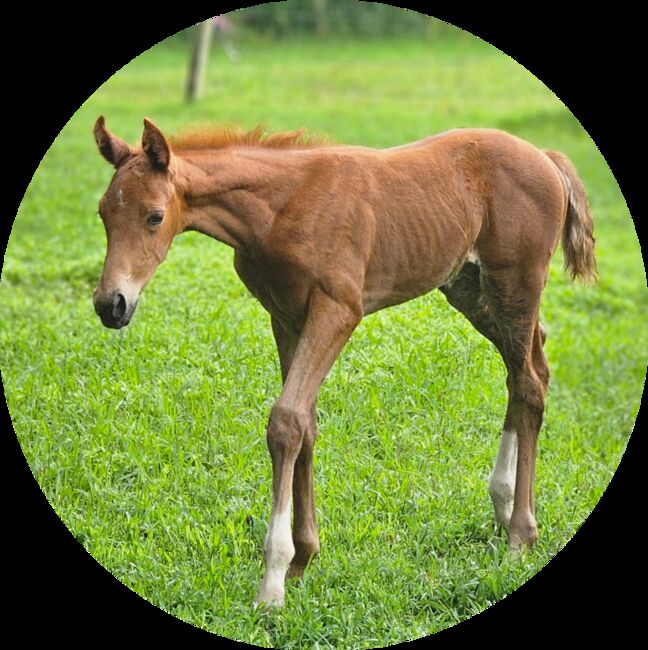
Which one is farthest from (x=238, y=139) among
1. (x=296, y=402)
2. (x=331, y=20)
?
(x=331, y=20)

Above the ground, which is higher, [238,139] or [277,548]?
[238,139]

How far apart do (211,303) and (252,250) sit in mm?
3155

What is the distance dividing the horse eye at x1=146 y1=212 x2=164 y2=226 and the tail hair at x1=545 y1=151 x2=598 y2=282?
2668 millimetres

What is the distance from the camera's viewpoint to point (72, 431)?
21.8ft

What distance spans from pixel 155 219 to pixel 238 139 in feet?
2.55

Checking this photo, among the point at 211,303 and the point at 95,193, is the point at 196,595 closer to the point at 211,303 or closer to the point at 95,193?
the point at 211,303

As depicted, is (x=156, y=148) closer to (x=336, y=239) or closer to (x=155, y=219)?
(x=155, y=219)

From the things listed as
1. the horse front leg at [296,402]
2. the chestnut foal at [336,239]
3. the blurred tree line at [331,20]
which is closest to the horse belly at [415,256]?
the chestnut foal at [336,239]

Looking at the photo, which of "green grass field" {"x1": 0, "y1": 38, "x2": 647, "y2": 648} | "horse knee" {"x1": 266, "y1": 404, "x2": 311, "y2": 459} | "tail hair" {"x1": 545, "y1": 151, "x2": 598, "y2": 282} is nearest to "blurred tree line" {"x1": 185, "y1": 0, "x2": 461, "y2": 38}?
"green grass field" {"x1": 0, "y1": 38, "x2": 647, "y2": 648}

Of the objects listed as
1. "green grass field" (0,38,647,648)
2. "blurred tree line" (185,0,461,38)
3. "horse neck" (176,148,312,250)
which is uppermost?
"blurred tree line" (185,0,461,38)

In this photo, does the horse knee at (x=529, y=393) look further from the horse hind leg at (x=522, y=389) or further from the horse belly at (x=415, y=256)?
the horse belly at (x=415, y=256)

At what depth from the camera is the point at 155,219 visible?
482cm

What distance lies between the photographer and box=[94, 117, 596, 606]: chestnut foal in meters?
Answer: 4.88

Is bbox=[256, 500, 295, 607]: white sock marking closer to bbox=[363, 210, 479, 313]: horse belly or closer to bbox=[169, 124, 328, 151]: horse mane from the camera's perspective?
bbox=[363, 210, 479, 313]: horse belly
